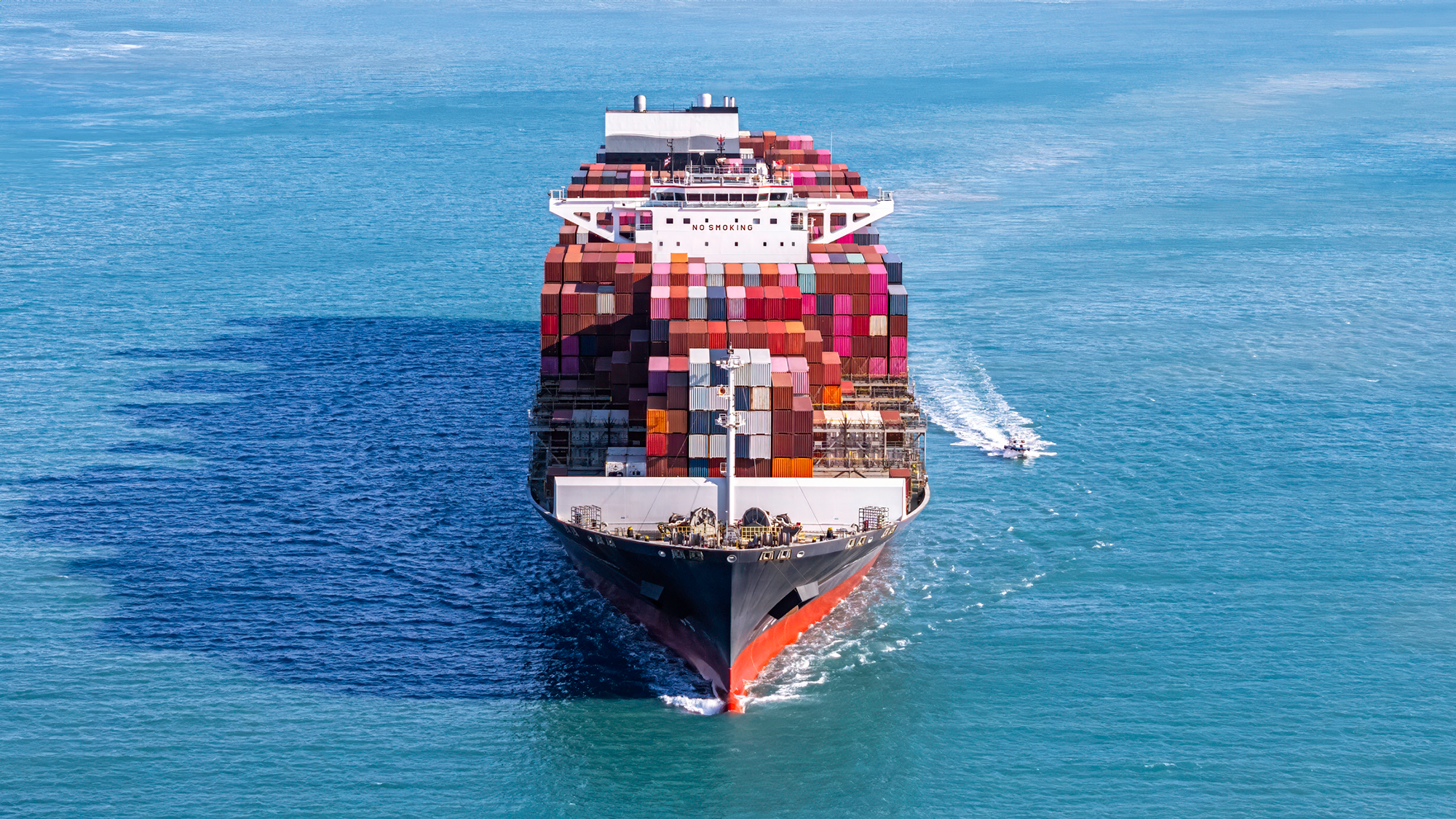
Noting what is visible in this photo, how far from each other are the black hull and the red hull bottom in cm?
5

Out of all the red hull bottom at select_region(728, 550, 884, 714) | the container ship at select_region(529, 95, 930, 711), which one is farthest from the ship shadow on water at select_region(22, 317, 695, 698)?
the container ship at select_region(529, 95, 930, 711)

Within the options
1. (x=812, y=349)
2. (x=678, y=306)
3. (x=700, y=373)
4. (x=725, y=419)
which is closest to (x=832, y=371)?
(x=812, y=349)

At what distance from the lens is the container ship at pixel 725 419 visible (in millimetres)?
58469

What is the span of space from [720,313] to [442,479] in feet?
64.7

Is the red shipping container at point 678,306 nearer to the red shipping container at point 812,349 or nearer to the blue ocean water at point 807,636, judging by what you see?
the red shipping container at point 812,349

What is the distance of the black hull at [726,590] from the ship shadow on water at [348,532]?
1743 mm

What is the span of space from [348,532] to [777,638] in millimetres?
21437

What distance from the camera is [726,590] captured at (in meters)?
56.6

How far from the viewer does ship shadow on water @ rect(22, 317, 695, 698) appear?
198 ft

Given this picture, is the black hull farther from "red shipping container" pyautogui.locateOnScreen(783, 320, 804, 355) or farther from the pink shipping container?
the pink shipping container

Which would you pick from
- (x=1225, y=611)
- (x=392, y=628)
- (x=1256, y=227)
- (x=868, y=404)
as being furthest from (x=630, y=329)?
(x=1256, y=227)

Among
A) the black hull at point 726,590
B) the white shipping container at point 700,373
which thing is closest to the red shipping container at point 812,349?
the white shipping container at point 700,373

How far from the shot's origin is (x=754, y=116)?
601 feet

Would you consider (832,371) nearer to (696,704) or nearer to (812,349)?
(812,349)
